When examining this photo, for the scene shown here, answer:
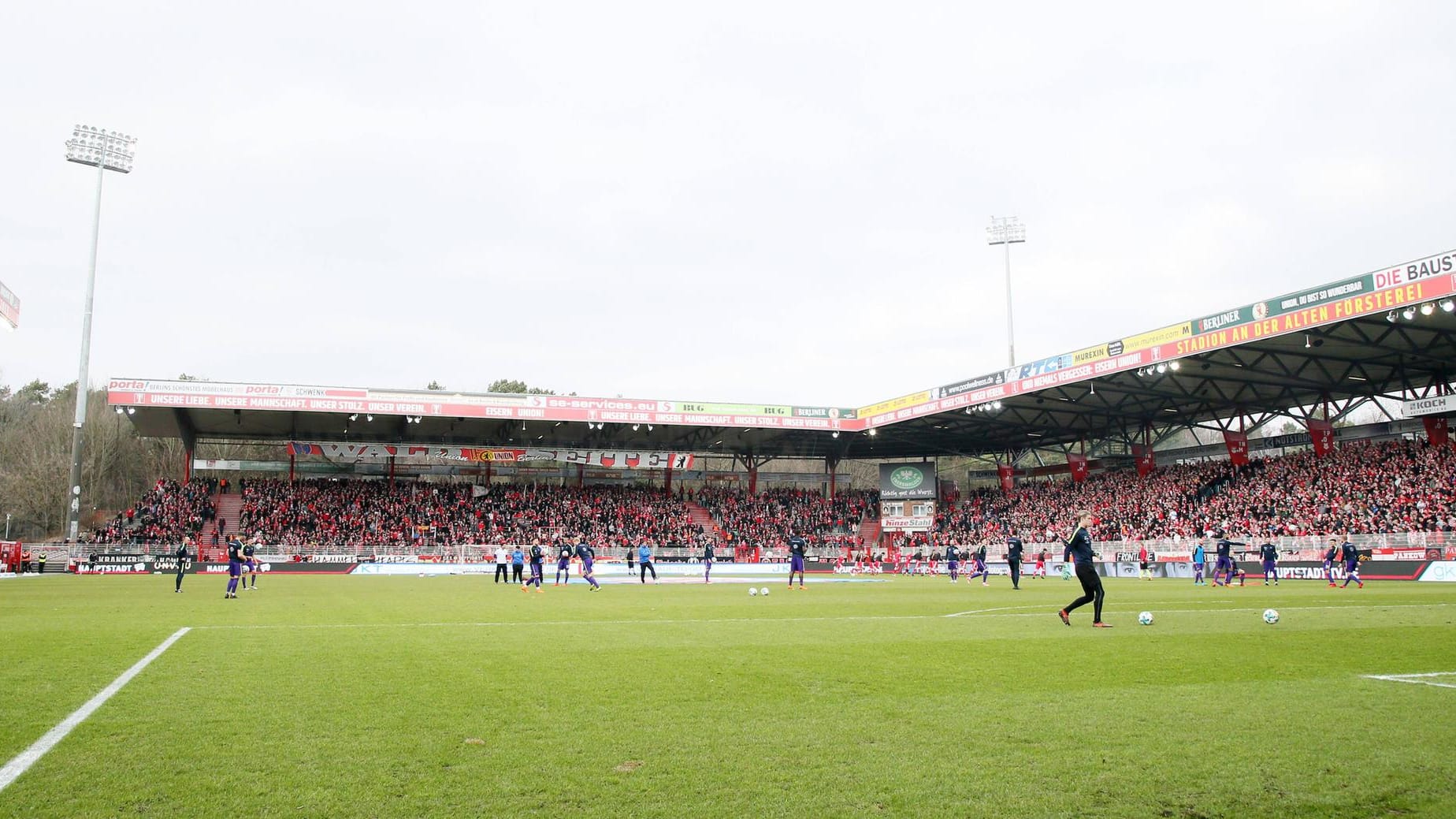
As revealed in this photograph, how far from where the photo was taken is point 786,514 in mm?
61094

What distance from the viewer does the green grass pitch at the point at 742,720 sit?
5.01 m

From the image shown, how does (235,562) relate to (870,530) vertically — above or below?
below

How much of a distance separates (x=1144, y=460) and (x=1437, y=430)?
15784 mm

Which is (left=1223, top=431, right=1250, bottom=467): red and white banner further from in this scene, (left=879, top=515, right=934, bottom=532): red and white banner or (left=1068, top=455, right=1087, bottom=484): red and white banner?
(left=879, top=515, right=934, bottom=532): red and white banner

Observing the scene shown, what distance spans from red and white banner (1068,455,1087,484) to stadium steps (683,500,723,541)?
906 inches

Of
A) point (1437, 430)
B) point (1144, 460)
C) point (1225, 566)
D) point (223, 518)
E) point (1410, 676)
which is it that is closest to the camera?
point (1410, 676)

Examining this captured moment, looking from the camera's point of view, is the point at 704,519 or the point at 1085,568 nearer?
the point at 1085,568

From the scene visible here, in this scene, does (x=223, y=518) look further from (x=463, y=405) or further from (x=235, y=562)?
(x=235, y=562)

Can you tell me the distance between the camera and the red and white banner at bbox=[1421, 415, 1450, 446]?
38981 mm

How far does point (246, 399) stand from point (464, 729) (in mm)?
46020

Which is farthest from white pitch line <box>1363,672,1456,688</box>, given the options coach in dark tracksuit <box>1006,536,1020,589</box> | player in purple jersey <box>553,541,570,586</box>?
player in purple jersey <box>553,541,570,586</box>

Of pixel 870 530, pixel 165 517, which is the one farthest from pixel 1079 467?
pixel 165 517

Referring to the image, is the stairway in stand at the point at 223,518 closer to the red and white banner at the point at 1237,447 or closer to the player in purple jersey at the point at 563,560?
the player in purple jersey at the point at 563,560

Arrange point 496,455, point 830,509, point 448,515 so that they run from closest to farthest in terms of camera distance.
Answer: point 448,515 → point 496,455 → point 830,509
